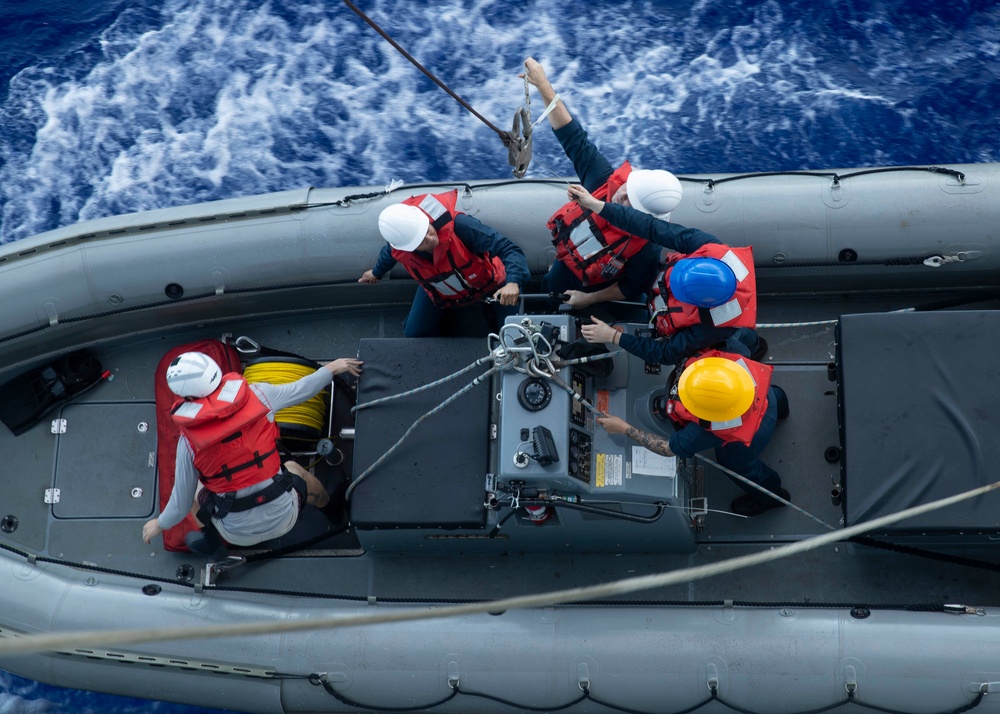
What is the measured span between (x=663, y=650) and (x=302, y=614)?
1306 millimetres

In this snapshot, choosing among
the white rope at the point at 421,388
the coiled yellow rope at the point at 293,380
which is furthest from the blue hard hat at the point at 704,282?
the coiled yellow rope at the point at 293,380

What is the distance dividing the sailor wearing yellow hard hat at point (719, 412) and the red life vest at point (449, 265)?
2.39ft

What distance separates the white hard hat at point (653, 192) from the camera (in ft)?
11.3

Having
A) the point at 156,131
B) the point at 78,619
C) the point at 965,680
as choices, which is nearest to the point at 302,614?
the point at 78,619

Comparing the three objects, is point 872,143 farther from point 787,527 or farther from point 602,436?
point 602,436

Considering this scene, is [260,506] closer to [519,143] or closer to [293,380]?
[293,380]

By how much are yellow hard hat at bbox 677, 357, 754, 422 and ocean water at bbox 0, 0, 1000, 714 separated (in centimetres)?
302

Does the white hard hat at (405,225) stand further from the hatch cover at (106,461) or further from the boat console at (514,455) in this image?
the hatch cover at (106,461)

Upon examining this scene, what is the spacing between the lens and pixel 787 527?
390 centimetres

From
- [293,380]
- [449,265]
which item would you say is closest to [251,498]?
[293,380]

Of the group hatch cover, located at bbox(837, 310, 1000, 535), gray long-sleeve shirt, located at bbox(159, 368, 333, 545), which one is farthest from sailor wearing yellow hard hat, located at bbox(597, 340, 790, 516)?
gray long-sleeve shirt, located at bbox(159, 368, 333, 545)

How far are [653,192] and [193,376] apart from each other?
164 cm

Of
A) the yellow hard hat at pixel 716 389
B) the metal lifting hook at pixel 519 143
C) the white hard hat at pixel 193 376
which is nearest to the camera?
the yellow hard hat at pixel 716 389

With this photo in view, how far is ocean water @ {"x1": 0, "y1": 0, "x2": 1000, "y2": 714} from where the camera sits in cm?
599
